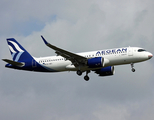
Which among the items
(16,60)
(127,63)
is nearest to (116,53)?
(127,63)

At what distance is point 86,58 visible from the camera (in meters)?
53.4

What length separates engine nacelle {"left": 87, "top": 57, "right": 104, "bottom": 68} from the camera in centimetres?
5206

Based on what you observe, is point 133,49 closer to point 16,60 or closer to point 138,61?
point 138,61

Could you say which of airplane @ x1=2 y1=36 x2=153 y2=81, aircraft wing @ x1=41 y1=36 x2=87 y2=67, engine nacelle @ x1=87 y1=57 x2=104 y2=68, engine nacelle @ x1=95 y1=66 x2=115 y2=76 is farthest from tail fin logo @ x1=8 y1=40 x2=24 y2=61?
engine nacelle @ x1=95 y1=66 x2=115 y2=76

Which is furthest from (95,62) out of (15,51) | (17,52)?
(15,51)

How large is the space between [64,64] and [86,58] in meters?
4.41

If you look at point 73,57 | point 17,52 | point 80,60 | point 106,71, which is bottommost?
point 106,71

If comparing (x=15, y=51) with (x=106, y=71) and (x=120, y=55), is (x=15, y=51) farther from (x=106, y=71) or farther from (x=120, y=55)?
(x=120, y=55)

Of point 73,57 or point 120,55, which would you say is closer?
point 120,55

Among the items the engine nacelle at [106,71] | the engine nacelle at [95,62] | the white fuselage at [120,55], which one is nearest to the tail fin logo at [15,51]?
the white fuselage at [120,55]

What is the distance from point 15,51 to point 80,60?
46.5 feet

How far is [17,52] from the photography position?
6081cm

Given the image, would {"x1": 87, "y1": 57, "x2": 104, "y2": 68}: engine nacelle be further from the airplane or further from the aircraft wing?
the aircraft wing

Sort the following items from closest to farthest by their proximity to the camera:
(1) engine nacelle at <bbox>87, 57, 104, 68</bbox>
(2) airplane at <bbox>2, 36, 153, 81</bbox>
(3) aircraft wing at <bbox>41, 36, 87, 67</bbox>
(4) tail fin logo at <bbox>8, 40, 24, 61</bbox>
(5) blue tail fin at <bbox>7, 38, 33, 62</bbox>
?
(3) aircraft wing at <bbox>41, 36, 87, 67</bbox>
(1) engine nacelle at <bbox>87, 57, 104, 68</bbox>
(2) airplane at <bbox>2, 36, 153, 81</bbox>
(5) blue tail fin at <bbox>7, 38, 33, 62</bbox>
(4) tail fin logo at <bbox>8, 40, 24, 61</bbox>
